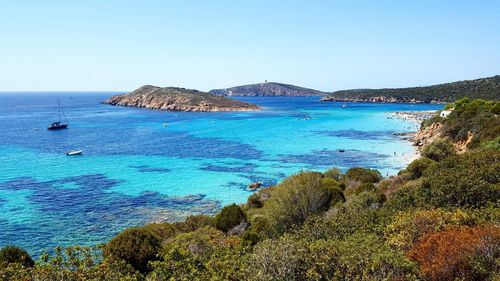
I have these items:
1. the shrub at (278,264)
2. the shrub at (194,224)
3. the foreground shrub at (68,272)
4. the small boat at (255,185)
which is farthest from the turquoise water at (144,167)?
the shrub at (278,264)

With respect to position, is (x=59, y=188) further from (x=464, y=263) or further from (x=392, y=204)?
(x=464, y=263)

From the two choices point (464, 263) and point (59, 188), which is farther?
point (59, 188)

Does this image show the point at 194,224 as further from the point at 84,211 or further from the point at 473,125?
the point at 473,125

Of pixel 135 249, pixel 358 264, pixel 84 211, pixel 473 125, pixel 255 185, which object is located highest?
pixel 473 125

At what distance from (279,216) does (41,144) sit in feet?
235

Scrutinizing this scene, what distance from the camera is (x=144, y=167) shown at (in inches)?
2303

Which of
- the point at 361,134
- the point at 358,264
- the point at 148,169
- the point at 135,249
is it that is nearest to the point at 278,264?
the point at 358,264

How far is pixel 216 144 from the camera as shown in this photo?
259ft

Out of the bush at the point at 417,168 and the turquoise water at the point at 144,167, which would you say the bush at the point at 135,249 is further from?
the bush at the point at 417,168

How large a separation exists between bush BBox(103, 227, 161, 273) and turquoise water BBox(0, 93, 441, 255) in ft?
37.0

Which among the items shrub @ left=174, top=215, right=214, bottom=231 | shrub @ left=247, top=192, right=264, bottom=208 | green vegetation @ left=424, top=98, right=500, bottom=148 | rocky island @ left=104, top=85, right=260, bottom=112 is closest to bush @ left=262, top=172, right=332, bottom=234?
shrub @ left=174, top=215, right=214, bottom=231

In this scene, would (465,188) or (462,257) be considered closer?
(462,257)

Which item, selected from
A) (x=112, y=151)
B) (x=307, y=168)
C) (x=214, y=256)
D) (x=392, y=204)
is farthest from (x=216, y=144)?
(x=214, y=256)

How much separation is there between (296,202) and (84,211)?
22855 mm
